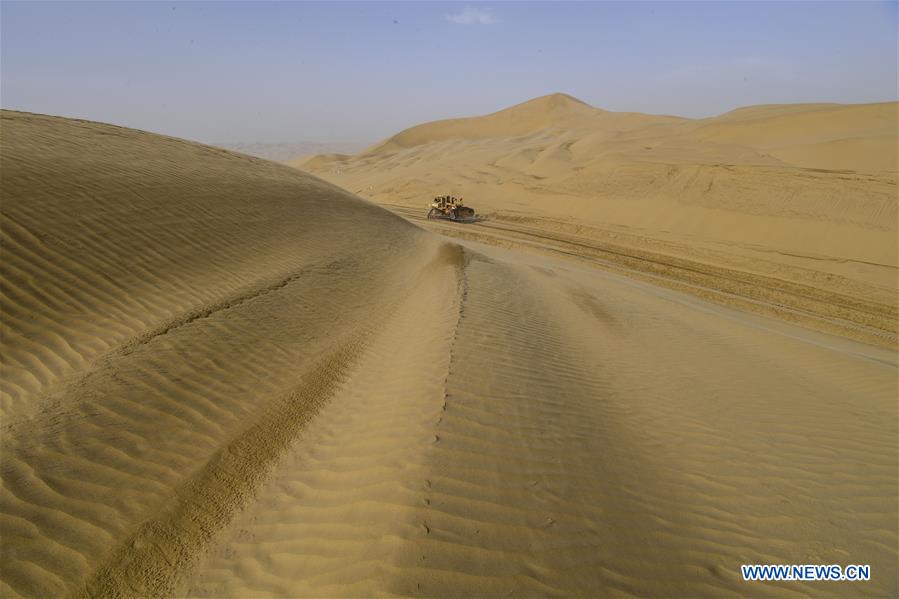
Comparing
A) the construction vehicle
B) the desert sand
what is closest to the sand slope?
the construction vehicle

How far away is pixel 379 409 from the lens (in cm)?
515

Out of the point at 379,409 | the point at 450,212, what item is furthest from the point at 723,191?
the point at 379,409

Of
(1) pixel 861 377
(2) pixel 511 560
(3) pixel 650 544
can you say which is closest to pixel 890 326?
(1) pixel 861 377

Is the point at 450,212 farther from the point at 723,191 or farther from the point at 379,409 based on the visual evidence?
the point at 379,409

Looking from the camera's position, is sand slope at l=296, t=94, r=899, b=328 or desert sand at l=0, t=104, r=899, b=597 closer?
desert sand at l=0, t=104, r=899, b=597

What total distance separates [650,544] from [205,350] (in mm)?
5443

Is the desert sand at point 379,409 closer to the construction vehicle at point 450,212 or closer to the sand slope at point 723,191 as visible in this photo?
the sand slope at point 723,191

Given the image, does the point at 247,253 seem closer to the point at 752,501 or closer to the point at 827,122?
the point at 752,501

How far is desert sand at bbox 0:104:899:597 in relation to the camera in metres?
3.39

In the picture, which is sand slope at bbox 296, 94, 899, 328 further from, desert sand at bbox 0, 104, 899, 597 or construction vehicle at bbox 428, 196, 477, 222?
desert sand at bbox 0, 104, 899, 597

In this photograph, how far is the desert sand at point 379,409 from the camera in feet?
11.1

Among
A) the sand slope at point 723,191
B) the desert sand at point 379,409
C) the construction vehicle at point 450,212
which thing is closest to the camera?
the desert sand at point 379,409

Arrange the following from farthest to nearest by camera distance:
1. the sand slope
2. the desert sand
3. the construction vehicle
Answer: the construction vehicle → the sand slope → the desert sand

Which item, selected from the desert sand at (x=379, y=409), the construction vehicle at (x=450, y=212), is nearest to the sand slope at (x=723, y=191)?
the construction vehicle at (x=450, y=212)
